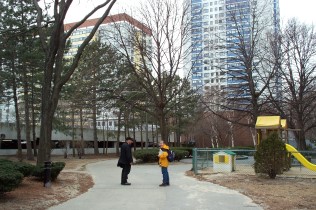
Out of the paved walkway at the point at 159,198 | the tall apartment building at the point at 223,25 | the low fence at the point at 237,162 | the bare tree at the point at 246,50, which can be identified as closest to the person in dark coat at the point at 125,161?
the paved walkway at the point at 159,198

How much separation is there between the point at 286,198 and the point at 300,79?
66.9 feet

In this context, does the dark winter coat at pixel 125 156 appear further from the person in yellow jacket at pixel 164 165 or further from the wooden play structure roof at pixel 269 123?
the wooden play structure roof at pixel 269 123

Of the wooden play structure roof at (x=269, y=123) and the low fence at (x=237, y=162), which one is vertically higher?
the wooden play structure roof at (x=269, y=123)

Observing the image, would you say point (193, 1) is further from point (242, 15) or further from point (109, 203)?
point (109, 203)

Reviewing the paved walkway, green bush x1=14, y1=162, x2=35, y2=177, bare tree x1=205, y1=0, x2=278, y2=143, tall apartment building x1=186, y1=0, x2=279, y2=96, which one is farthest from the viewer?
tall apartment building x1=186, y1=0, x2=279, y2=96

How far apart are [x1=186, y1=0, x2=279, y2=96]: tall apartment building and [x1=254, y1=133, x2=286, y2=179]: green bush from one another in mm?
14174

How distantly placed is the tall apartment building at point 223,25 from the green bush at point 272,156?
14174mm

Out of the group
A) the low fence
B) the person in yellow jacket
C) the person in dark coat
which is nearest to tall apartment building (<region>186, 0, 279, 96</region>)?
the low fence

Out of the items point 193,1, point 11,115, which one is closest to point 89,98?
point 193,1

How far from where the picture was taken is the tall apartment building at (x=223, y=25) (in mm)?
30078

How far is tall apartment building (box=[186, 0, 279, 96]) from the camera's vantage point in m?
30.1

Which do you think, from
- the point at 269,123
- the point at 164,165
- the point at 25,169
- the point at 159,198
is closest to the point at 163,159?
the point at 164,165

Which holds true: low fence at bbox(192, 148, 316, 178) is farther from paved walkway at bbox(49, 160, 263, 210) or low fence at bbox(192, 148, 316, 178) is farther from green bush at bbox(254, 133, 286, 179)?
paved walkway at bbox(49, 160, 263, 210)

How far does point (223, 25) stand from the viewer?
109 ft
